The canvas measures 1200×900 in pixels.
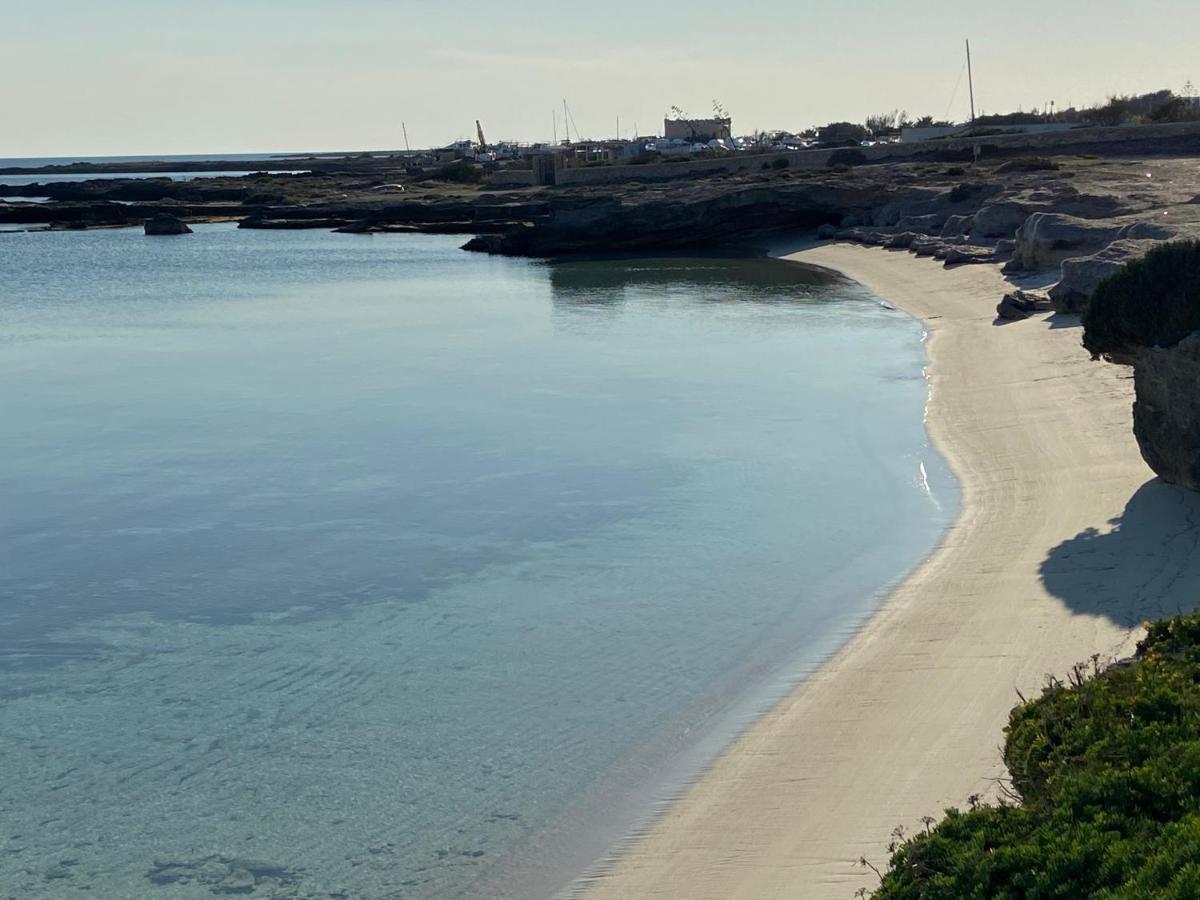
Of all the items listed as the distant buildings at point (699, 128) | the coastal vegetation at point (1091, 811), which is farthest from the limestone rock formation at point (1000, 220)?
the distant buildings at point (699, 128)

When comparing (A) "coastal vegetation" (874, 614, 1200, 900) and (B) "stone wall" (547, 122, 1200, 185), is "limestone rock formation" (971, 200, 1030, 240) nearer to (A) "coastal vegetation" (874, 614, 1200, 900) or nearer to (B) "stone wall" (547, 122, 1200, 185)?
(B) "stone wall" (547, 122, 1200, 185)

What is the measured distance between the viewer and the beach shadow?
11.6 meters

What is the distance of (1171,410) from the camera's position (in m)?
14.1

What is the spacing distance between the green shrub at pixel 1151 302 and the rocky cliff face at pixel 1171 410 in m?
0.23

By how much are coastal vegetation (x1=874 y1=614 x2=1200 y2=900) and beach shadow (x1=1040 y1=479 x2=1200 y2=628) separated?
3.96m

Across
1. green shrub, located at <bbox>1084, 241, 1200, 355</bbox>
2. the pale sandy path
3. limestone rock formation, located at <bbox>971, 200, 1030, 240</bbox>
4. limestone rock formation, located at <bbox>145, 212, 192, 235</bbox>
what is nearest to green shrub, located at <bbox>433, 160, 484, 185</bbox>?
limestone rock formation, located at <bbox>145, 212, 192, 235</bbox>

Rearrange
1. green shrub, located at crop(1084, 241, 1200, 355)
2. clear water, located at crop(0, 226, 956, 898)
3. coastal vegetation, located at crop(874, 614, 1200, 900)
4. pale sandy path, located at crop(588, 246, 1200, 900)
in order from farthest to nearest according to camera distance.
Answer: green shrub, located at crop(1084, 241, 1200, 355) < clear water, located at crop(0, 226, 956, 898) < pale sandy path, located at crop(588, 246, 1200, 900) < coastal vegetation, located at crop(874, 614, 1200, 900)

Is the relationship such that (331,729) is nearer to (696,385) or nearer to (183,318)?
(696,385)

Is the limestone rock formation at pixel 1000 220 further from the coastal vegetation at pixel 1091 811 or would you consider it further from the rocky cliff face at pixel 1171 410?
the coastal vegetation at pixel 1091 811

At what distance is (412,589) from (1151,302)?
29.1ft

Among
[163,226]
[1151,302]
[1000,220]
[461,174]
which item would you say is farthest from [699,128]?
[1151,302]

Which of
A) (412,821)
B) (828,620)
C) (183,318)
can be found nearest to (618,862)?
(412,821)

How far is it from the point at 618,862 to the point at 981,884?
10.6 ft

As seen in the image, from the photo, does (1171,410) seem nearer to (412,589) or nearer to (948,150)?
(412,589)
